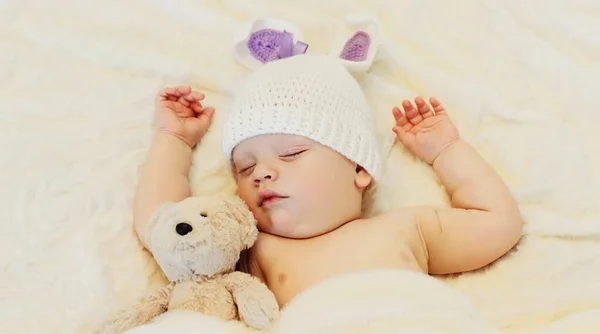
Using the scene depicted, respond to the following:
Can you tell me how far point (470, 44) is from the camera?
1491mm

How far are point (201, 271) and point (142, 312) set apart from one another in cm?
10

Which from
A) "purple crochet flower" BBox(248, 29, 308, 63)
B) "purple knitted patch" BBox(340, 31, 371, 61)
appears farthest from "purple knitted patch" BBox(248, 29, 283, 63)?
"purple knitted patch" BBox(340, 31, 371, 61)

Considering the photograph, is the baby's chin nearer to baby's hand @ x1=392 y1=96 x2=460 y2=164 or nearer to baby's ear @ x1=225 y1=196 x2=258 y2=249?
baby's ear @ x1=225 y1=196 x2=258 y2=249

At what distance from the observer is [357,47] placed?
1.42m

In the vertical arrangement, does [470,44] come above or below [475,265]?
above

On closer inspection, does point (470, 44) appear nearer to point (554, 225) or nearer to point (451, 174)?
point (451, 174)

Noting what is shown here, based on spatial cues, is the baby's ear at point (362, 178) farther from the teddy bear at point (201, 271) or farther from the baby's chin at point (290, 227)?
the teddy bear at point (201, 271)

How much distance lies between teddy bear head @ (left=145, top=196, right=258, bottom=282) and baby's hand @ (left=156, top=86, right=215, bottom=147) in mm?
275

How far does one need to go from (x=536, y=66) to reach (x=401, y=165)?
34 centimetres

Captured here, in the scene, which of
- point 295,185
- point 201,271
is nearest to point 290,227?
point 295,185

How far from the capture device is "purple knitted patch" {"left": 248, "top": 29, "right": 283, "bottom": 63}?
4.59 feet

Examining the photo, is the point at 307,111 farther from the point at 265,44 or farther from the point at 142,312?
the point at 142,312

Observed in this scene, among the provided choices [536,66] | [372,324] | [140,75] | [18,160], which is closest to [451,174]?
[536,66]

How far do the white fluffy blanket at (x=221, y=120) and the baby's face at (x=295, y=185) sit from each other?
0.39 feet
